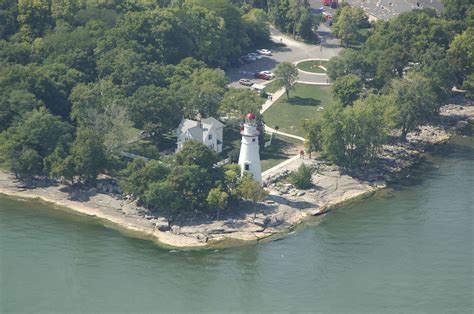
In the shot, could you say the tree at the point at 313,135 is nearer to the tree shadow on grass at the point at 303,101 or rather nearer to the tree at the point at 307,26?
the tree shadow on grass at the point at 303,101

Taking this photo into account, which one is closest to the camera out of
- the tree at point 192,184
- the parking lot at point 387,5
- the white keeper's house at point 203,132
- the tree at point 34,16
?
the tree at point 192,184

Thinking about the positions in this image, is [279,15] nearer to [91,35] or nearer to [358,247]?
[91,35]

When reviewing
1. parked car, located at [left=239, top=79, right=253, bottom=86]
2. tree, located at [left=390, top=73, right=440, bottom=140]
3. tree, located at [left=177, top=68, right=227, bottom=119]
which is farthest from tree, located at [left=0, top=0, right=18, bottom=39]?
tree, located at [left=390, top=73, right=440, bottom=140]

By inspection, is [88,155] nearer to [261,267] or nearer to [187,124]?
[187,124]

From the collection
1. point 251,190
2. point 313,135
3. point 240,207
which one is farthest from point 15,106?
point 313,135

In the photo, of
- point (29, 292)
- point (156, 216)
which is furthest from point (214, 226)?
point (29, 292)

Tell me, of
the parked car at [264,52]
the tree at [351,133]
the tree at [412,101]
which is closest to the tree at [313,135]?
the tree at [351,133]
